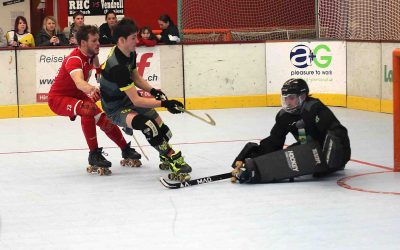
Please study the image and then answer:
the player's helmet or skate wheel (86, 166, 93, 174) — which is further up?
the player's helmet

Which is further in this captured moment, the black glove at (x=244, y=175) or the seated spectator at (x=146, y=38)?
the seated spectator at (x=146, y=38)

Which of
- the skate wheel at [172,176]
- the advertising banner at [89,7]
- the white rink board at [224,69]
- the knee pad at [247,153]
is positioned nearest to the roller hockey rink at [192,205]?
the skate wheel at [172,176]

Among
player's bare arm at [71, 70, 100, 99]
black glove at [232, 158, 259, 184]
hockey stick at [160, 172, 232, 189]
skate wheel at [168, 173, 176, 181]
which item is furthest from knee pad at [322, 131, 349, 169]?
player's bare arm at [71, 70, 100, 99]

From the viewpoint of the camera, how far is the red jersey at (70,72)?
865 cm

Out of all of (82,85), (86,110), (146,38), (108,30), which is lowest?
(86,110)

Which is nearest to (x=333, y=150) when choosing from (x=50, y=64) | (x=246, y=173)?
(x=246, y=173)

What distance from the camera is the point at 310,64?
1414 cm

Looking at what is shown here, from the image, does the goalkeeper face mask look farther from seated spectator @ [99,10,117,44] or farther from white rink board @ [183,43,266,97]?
seated spectator @ [99,10,117,44]

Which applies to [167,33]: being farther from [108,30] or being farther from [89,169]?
[89,169]

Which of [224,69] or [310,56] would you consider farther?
[224,69]

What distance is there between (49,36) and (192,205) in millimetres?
7782

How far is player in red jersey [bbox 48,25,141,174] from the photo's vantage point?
8.59 meters

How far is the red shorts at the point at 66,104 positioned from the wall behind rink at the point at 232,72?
5062 millimetres

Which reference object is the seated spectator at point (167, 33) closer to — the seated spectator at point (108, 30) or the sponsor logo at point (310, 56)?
the seated spectator at point (108, 30)
